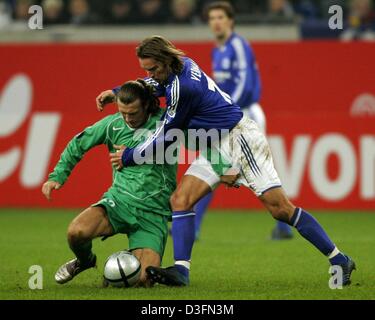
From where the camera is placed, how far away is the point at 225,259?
966 cm

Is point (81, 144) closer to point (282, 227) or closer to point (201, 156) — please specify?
point (201, 156)

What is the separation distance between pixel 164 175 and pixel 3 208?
275 inches

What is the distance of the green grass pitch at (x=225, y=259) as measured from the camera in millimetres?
7316

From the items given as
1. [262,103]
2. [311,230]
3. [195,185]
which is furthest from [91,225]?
[262,103]

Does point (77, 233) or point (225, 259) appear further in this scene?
point (225, 259)

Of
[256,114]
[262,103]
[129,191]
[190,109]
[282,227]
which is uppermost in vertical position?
[262,103]

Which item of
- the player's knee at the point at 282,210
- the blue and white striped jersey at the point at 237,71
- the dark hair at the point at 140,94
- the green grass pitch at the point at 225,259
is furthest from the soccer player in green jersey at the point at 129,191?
the blue and white striped jersey at the point at 237,71

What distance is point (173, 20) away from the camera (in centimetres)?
1695

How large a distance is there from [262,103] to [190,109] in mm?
8431

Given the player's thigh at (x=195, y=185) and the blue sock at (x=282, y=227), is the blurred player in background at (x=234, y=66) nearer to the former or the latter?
the blue sock at (x=282, y=227)

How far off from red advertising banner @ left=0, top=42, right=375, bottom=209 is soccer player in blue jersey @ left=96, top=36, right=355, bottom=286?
240 inches

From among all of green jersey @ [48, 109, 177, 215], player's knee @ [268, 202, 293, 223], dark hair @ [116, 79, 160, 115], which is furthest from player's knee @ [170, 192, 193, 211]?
dark hair @ [116, 79, 160, 115]
